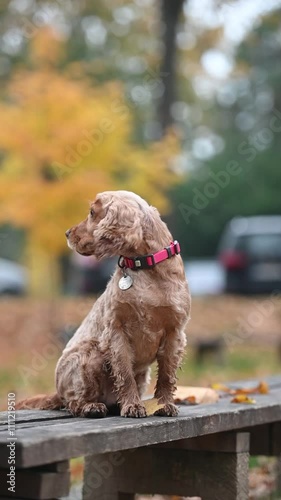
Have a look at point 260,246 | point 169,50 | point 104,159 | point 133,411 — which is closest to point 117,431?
point 133,411

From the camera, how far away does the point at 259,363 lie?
1270 centimetres

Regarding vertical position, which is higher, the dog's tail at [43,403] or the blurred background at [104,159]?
the blurred background at [104,159]

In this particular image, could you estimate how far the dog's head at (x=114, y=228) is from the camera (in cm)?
404

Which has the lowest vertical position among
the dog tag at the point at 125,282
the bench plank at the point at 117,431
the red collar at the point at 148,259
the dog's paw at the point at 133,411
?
the bench plank at the point at 117,431

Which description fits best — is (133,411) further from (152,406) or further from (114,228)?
(114,228)

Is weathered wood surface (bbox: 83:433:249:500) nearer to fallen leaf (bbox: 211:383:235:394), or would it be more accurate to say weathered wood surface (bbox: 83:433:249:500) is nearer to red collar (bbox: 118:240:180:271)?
fallen leaf (bbox: 211:383:235:394)

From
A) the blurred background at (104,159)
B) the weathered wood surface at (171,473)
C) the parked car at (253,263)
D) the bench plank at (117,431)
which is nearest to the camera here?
the bench plank at (117,431)

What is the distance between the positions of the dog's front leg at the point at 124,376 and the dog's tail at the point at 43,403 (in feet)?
1.59

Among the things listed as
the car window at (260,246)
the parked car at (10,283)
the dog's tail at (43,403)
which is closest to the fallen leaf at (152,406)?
the dog's tail at (43,403)

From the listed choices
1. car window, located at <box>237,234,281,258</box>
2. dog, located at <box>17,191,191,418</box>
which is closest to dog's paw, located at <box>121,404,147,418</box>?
dog, located at <box>17,191,191,418</box>

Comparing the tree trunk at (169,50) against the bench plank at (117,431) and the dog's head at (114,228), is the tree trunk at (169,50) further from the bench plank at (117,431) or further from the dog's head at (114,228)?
Result: the dog's head at (114,228)

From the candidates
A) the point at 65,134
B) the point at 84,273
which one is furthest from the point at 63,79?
the point at 84,273

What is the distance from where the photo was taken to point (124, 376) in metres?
4.11

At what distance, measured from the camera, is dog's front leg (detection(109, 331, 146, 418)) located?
4.10 meters
